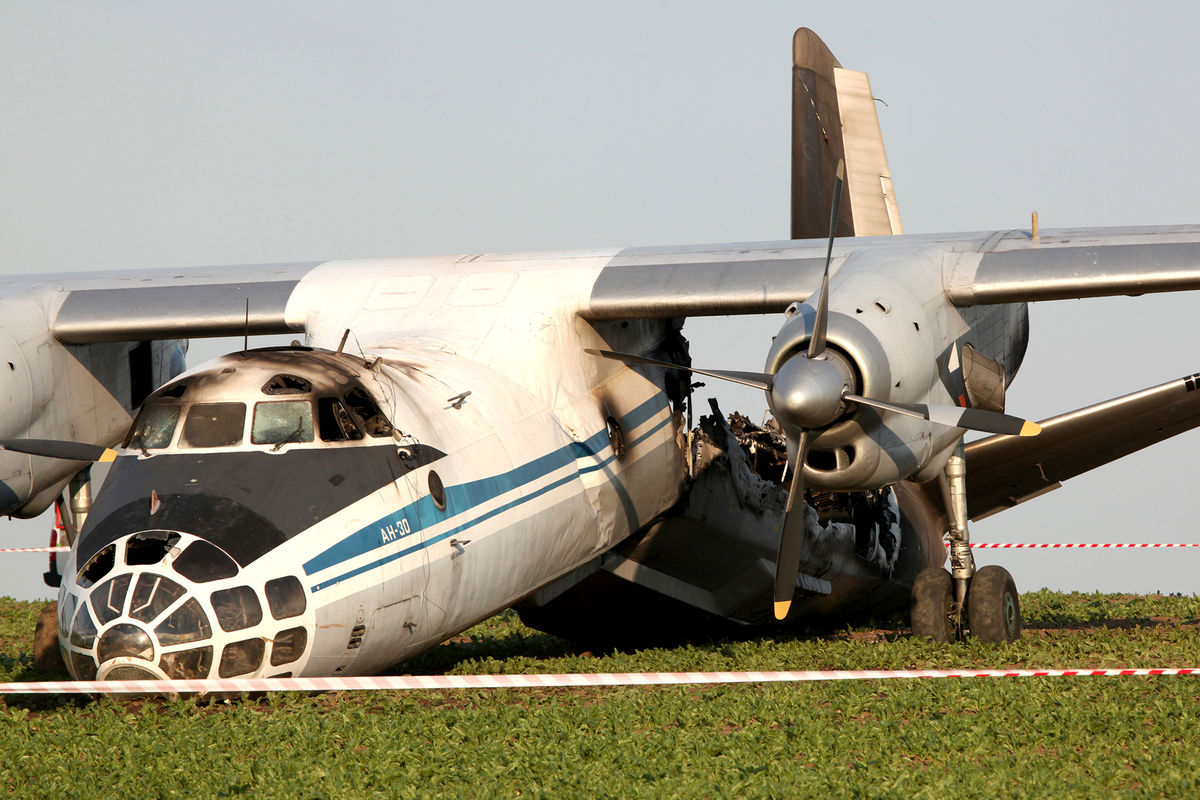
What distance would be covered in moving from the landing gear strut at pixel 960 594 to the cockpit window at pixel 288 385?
21.9ft

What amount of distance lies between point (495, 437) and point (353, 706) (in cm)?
226

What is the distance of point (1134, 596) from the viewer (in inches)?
790

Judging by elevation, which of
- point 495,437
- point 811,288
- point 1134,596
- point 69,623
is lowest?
point 1134,596

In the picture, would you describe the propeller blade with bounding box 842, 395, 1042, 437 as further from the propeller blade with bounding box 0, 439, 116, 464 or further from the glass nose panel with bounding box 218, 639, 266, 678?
the propeller blade with bounding box 0, 439, 116, 464

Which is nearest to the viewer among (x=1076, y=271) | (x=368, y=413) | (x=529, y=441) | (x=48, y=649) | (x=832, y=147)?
(x=368, y=413)

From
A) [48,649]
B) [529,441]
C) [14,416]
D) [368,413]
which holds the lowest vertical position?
[48,649]

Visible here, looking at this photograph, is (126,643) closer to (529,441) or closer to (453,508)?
(453,508)

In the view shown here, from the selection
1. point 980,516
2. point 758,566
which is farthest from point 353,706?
point 980,516

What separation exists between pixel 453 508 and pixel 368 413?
0.91m

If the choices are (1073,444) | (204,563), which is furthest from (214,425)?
(1073,444)

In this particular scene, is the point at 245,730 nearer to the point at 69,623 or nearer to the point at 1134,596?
the point at 69,623

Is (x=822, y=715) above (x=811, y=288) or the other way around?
the other way around

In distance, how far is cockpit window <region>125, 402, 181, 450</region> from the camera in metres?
8.82

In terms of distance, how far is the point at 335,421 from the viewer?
8922 mm
